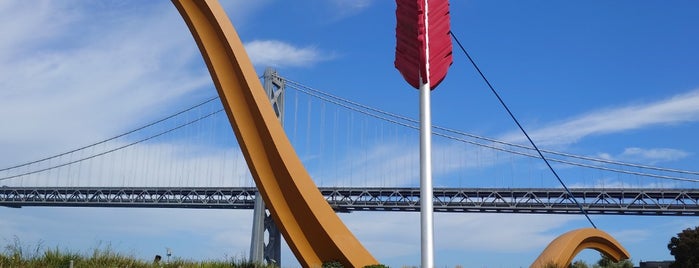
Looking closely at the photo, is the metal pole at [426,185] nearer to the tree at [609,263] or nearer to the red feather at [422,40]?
the red feather at [422,40]

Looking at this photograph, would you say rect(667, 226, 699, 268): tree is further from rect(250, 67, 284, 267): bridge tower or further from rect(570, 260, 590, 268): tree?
rect(250, 67, 284, 267): bridge tower

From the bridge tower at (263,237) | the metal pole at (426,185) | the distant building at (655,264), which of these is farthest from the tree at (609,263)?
the bridge tower at (263,237)

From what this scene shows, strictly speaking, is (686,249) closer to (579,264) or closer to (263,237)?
(579,264)

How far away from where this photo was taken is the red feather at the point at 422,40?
450 cm

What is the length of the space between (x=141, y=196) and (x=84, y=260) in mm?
33109

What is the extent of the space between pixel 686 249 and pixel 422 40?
14903 millimetres

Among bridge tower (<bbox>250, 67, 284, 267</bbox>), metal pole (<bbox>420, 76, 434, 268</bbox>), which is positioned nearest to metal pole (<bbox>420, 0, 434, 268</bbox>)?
metal pole (<bbox>420, 76, 434, 268</bbox>)

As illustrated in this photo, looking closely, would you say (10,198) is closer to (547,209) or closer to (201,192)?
Answer: (201,192)

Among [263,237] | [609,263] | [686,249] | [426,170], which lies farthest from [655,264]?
[426,170]

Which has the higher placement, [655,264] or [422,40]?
[422,40]

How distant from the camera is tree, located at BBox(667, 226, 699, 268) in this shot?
16530mm

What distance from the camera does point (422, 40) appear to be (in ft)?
14.7

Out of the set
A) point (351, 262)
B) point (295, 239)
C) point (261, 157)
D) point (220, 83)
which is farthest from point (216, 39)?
point (351, 262)

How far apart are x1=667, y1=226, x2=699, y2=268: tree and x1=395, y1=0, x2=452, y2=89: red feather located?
13.9 meters
